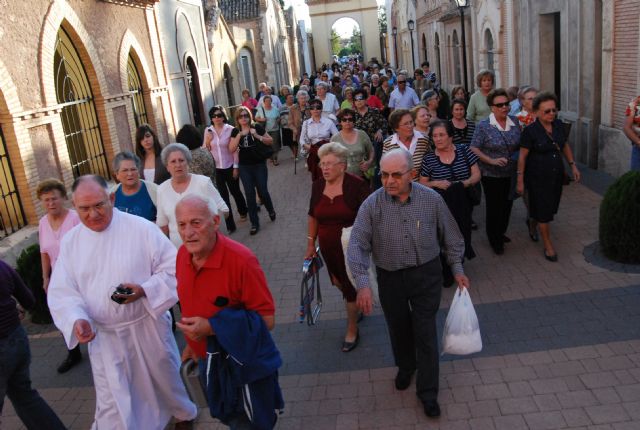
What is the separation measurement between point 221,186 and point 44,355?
4.23 metres

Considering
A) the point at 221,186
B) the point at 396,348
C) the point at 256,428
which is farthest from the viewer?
the point at 221,186

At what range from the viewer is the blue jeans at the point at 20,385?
161 inches

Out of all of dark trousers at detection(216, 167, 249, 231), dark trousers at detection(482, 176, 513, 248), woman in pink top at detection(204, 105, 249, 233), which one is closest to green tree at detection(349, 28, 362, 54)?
dark trousers at detection(216, 167, 249, 231)

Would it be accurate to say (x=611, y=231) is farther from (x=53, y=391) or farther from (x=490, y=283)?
(x=53, y=391)

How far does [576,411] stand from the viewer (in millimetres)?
4328

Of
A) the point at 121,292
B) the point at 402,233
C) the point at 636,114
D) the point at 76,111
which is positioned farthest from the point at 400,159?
the point at 76,111

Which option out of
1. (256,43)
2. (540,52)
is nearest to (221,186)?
(540,52)

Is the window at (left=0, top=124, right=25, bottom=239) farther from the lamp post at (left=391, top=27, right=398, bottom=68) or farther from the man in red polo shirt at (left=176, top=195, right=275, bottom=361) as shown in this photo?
the lamp post at (left=391, top=27, right=398, bottom=68)

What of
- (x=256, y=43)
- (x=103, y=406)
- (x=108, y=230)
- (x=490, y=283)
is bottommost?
(x=490, y=283)

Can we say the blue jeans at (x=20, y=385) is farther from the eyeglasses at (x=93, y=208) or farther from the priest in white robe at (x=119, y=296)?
the eyeglasses at (x=93, y=208)

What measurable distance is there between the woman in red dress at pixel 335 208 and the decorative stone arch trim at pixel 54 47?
5.62 m

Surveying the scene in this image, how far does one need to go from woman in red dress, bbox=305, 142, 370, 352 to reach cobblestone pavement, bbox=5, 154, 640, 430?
1.78 feet

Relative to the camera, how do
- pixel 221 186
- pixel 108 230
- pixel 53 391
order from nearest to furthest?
pixel 108 230 < pixel 53 391 < pixel 221 186

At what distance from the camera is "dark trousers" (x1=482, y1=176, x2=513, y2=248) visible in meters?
7.45
